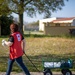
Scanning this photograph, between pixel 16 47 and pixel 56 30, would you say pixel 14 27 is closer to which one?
pixel 16 47

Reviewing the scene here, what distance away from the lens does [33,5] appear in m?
20.4

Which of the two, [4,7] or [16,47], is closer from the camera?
[16,47]

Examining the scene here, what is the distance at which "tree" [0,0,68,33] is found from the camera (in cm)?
1938

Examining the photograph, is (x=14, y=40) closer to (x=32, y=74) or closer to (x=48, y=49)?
(x=32, y=74)

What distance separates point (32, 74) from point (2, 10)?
12.7 meters

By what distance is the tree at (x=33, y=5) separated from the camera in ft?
63.6

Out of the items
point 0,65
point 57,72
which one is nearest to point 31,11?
point 0,65

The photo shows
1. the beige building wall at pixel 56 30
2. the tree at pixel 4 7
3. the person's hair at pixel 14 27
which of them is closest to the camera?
the person's hair at pixel 14 27

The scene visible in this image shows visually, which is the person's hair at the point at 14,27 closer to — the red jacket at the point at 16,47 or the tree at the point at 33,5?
the red jacket at the point at 16,47

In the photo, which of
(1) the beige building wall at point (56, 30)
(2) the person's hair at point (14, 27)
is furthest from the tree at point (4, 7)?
(1) the beige building wall at point (56, 30)

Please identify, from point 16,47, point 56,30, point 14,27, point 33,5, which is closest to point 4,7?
point 33,5

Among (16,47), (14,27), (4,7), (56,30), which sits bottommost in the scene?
(56,30)

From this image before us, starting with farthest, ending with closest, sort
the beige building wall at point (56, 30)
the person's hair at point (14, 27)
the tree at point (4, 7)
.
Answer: the beige building wall at point (56, 30) < the tree at point (4, 7) < the person's hair at point (14, 27)

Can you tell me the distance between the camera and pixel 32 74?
27.9 ft
